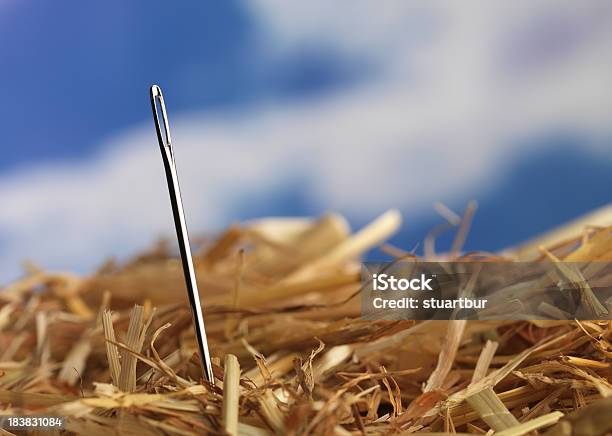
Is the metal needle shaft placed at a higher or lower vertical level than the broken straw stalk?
higher

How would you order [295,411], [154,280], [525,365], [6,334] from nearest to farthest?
[295,411] < [525,365] < [6,334] < [154,280]

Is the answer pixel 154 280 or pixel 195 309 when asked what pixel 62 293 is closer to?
pixel 154 280

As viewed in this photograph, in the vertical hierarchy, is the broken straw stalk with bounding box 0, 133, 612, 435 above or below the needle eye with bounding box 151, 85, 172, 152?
below

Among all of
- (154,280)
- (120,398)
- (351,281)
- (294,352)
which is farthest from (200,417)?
(154,280)

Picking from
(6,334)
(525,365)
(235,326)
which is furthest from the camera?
(6,334)

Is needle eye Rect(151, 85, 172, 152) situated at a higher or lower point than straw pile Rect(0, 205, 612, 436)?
higher

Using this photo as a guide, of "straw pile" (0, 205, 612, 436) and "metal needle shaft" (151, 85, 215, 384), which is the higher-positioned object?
"metal needle shaft" (151, 85, 215, 384)

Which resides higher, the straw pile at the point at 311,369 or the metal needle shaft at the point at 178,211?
the metal needle shaft at the point at 178,211

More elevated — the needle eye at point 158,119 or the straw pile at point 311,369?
the needle eye at point 158,119
